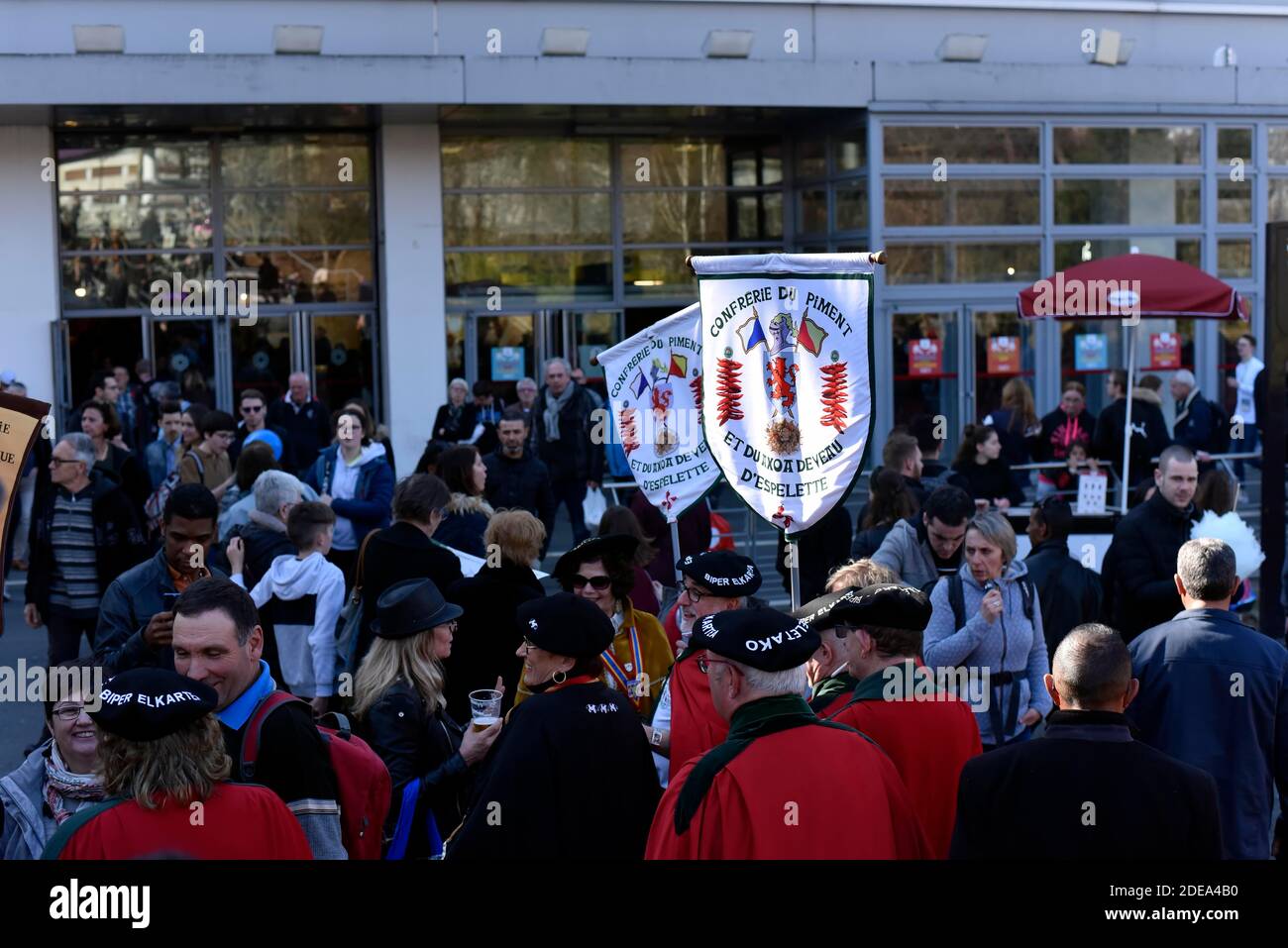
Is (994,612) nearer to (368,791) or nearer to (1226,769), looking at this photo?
(1226,769)

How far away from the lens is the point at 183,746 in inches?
146

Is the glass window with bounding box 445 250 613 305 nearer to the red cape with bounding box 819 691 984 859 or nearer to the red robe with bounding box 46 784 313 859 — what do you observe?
the red cape with bounding box 819 691 984 859

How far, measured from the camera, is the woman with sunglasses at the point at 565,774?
4.61 meters

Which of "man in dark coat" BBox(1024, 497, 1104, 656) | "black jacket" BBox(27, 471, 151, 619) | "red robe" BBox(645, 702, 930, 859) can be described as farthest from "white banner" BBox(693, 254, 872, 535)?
"black jacket" BBox(27, 471, 151, 619)

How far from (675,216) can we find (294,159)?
200 inches

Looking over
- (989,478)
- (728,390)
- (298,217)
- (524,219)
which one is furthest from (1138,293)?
(298,217)

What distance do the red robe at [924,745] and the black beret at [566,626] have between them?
2.51 ft

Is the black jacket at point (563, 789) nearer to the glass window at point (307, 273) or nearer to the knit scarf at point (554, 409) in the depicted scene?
the knit scarf at point (554, 409)

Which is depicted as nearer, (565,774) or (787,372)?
(565,774)

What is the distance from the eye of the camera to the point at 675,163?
69.1 feet

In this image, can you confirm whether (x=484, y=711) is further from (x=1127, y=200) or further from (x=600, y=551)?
(x=1127, y=200)

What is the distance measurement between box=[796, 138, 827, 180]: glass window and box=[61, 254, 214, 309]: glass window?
7.86m

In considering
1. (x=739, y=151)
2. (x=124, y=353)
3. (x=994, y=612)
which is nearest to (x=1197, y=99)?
(x=739, y=151)

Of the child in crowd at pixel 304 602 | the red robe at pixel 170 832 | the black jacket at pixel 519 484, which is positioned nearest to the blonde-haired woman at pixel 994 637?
the child in crowd at pixel 304 602
